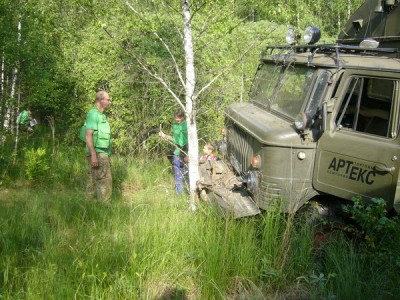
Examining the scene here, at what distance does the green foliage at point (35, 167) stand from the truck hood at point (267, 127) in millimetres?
3276

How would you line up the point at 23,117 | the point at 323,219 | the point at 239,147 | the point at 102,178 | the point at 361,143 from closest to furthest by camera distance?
the point at 361,143
the point at 323,219
the point at 239,147
the point at 102,178
the point at 23,117

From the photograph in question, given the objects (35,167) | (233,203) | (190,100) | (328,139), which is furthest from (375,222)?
(35,167)

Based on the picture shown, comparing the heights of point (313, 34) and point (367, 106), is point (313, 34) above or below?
above

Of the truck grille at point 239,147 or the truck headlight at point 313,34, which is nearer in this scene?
the truck grille at point 239,147

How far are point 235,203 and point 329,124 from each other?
137cm

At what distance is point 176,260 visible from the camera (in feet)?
12.7

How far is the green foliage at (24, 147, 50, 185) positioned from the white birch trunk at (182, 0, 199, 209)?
114 inches

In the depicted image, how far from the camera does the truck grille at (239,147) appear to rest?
529 centimetres

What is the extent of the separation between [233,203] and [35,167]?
3.73 metres

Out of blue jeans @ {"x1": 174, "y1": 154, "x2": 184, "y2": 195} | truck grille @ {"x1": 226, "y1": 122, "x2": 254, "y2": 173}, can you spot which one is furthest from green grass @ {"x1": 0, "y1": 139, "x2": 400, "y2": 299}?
blue jeans @ {"x1": 174, "y1": 154, "x2": 184, "y2": 195}

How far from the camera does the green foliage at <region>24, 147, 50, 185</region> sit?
6.88 m

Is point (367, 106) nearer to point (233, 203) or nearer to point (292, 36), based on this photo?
point (292, 36)

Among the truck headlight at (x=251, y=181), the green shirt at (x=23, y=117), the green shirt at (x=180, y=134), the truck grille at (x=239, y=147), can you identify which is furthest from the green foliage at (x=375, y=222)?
the green shirt at (x=23, y=117)

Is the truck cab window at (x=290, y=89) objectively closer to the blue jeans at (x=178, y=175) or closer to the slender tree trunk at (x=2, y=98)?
the blue jeans at (x=178, y=175)
